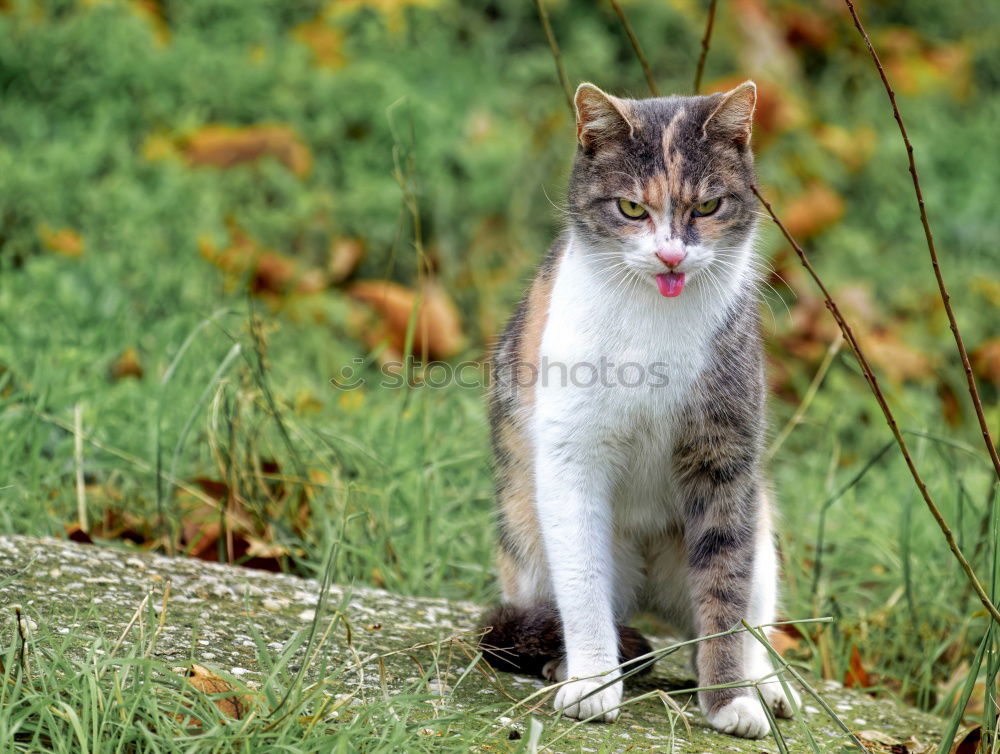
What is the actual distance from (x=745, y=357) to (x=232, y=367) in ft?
5.10

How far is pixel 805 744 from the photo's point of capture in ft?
7.38

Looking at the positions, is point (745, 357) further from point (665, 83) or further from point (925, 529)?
point (665, 83)

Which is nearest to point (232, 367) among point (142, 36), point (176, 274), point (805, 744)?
point (176, 274)

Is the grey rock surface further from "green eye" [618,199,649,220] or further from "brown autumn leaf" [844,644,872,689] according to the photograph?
Result: "green eye" [618,199,649,220]

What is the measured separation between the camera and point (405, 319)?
4.66m

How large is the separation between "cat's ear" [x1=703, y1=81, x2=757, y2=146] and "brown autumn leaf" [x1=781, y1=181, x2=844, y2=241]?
11.3 ft

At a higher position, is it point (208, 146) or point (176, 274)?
point (208, 146)

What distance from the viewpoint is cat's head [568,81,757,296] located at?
229 centimetres

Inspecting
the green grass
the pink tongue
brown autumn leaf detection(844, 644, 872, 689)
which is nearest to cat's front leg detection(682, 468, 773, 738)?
the pink tongue

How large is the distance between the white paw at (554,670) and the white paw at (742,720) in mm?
322

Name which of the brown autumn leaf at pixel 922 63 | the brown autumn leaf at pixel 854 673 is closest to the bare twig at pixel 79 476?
the brown autumn leaf at pixel 854 673

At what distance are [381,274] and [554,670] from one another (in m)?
2.95

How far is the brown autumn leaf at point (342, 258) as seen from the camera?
490 cm

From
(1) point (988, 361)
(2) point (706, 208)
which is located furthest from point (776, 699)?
(1) point (988, 361)
